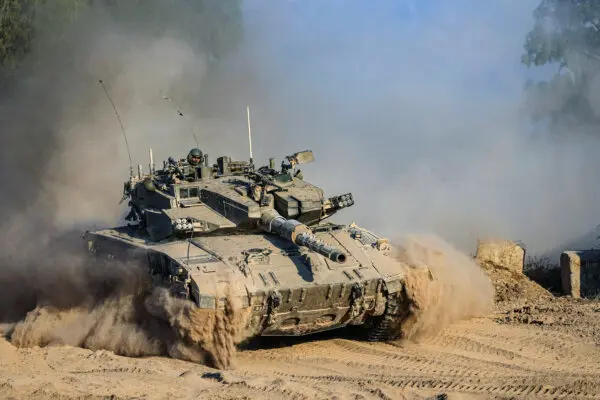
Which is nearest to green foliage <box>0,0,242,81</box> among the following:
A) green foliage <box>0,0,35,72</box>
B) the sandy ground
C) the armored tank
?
green foliage <box>0,0,35,72</box>

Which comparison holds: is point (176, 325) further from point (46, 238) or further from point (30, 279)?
point (46, 238)

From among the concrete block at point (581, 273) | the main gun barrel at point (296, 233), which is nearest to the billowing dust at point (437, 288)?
the main gun barrel at point (296, 233)

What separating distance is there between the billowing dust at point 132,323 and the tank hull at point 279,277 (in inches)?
8.0

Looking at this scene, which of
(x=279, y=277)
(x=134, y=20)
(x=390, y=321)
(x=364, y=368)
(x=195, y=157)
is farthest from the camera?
(x=134, y=20)

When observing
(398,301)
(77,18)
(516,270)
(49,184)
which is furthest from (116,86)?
(398,301)

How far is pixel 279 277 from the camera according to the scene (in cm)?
1292

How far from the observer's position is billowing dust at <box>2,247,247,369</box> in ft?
40.8

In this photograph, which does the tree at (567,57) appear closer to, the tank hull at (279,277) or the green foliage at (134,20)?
the green foliage at (134,20)

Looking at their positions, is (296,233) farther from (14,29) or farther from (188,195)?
(14,29)

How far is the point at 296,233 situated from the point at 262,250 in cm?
55

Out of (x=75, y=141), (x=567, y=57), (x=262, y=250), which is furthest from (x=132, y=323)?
(x=567, y=57)

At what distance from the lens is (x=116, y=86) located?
2722 cm

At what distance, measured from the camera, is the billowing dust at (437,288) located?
45.7 ft

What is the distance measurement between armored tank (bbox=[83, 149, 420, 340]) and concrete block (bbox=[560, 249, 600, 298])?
5.09 metres
